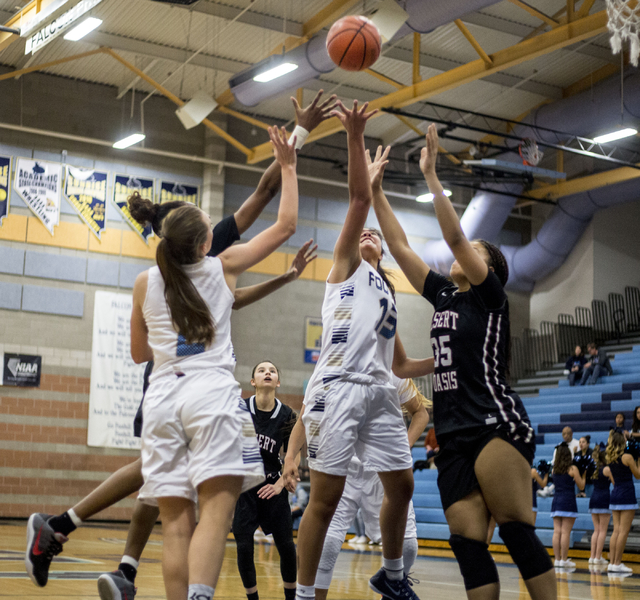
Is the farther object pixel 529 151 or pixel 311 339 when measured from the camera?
pixel 311 339

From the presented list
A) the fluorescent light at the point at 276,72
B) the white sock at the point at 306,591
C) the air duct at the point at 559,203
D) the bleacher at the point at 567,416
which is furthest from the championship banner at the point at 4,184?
the white sock at the point at 306,591

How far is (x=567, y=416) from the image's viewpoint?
1694 cm

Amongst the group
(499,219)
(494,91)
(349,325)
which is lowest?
(349,325)

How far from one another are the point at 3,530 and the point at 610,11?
1131cm

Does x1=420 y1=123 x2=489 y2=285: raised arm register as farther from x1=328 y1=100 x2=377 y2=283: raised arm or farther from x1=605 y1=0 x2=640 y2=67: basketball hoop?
x1=605 y1=0 x2=640 y2=67: basketball hoop

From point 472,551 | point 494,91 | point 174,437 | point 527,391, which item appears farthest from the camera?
point 527,391

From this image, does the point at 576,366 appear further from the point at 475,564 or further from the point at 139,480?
the point at 139,480

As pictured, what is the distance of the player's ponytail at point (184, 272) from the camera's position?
131 inches

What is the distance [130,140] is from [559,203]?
10545mm

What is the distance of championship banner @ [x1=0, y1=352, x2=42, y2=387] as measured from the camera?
1698cm

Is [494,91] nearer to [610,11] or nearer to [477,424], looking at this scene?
[610,11]

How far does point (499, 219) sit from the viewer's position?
19.8 m

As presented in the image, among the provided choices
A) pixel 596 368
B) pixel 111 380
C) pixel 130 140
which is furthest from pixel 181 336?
pixel 596 368

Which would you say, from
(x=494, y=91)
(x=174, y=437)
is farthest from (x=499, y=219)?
(x=174, y=437)
